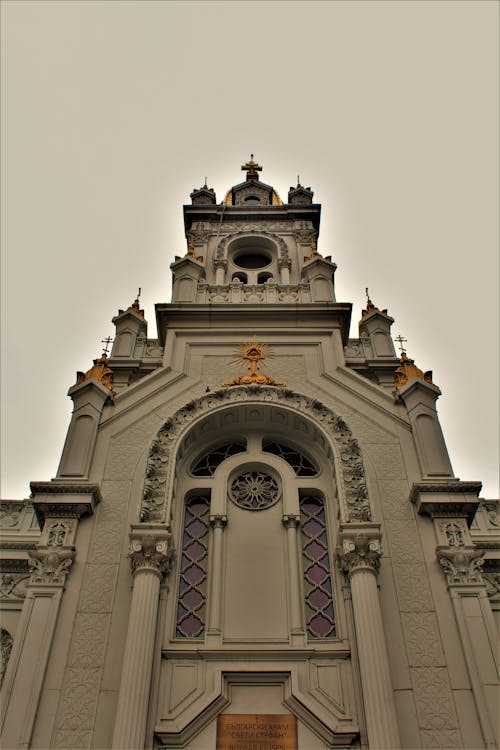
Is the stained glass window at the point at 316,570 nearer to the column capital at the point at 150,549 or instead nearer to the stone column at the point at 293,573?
the stone column at the point at 293,573

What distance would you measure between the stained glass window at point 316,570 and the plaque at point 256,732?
190 centimetres

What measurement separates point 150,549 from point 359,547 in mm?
4187

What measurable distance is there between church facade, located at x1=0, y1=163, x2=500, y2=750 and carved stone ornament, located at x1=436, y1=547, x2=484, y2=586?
4cm

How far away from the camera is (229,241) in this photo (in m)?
25.9

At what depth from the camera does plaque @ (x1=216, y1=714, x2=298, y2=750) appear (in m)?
11.7

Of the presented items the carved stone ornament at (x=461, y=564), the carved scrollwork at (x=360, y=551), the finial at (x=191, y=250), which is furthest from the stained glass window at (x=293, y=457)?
the finial at (x=191, y=250)

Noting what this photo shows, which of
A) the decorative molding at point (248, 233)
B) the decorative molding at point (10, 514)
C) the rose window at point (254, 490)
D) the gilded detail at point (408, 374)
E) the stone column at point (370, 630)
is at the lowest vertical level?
the stone column at point (370, 630)

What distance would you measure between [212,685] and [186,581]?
2492mm

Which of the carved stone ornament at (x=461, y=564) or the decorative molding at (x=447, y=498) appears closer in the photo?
the carved stone ornament at (x=461, y=564)

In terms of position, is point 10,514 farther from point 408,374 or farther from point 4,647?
point 408,374

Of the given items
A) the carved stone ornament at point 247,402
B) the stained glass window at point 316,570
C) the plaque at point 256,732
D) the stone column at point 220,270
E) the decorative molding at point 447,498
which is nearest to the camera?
the plaque at point 256,732

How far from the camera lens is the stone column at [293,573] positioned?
44.0 feet

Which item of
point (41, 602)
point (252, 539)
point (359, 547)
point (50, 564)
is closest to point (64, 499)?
point (50, 564)

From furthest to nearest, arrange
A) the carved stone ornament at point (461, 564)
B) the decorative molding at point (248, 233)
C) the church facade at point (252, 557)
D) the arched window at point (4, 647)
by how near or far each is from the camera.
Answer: the decorative molding at point (248, 233)
the arched window at point (4, 647)
the carved stone ornament at point (461, 564)
the church facade at point (252, 557)
